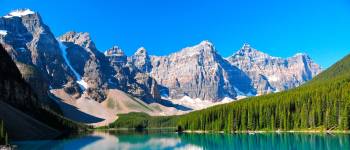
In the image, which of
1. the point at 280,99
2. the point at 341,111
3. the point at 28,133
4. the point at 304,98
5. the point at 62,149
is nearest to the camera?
the point at 62,149

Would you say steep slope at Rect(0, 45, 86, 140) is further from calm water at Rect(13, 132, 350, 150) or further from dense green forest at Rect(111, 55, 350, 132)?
dense green forest at Rect(111, 55, 350, 132)

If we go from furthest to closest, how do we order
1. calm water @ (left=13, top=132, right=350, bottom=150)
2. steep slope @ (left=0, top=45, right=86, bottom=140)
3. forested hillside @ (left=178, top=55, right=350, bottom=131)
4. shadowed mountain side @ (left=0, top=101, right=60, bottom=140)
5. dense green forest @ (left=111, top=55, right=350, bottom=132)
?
steep slope @ (left=0, top=45, right=86, bottom=140) < forested hillside @ (left=178, top=55, right=350, bottom=131) < dense green forest @ (left=111, top=55, right=350, bottom=132) < shadowed mountain side @ (left=0, top=101, right=60, bottom=140) < calm water @ (left=13, top=132, right=350, bottom=150)

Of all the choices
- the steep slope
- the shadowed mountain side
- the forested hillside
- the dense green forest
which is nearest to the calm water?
the shadowed mountain side

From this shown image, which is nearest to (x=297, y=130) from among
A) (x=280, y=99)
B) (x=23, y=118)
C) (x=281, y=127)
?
(x=281, y=127)

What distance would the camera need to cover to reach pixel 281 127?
160m

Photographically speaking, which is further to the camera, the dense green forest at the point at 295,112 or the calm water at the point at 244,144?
the dense green forest at the point at 295,112

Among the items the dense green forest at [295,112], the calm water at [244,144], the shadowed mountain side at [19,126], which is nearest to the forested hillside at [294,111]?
the dense green forest at [295,112]

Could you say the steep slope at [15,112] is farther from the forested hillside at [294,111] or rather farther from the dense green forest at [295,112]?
the forested hillside at [294,111]

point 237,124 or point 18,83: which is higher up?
point 18,83

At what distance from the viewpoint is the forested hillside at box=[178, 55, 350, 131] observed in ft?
456

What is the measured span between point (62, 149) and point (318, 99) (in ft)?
274

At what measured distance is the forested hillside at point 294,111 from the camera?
5477 inches

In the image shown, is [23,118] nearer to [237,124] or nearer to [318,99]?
[237,124]

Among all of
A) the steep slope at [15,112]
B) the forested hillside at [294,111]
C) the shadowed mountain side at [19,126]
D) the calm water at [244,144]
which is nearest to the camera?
the calm water at [244,144]
